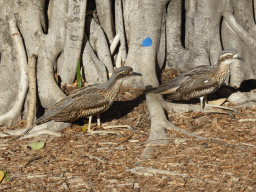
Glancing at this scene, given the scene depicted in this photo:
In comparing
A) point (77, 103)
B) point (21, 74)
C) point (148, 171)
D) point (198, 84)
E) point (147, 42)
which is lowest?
point (148, 171)

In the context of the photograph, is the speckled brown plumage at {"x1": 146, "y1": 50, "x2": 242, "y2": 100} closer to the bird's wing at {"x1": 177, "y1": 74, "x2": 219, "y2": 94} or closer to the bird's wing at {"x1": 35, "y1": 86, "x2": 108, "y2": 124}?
the bird's wing at {"x1": 177, "y1": 74, "x2": 219, "y2": 94}

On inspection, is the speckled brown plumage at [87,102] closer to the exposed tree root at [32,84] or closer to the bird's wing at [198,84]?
the exposed tree root at [32,84]

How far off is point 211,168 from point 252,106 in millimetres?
2561

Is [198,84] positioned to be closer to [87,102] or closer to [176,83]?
[176,83]

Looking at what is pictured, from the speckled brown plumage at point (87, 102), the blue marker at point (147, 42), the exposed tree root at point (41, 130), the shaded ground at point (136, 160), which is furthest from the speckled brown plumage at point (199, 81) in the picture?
the exposed tree root at point (41, 130)

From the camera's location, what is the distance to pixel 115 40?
736 cm

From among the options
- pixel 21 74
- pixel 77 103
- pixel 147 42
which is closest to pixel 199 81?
pixel 147 42

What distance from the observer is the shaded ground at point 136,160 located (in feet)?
12.8

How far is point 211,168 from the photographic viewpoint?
4.12 metres

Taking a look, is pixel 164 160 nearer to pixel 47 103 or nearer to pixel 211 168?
pixel 211 168

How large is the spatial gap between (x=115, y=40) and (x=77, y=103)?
2.47m

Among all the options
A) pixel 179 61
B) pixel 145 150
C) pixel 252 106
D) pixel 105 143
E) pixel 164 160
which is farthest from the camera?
pixel 179 61

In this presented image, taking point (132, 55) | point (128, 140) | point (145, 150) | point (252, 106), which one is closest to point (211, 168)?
point (145, 150)

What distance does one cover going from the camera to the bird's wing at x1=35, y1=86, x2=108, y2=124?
5.37 meters
